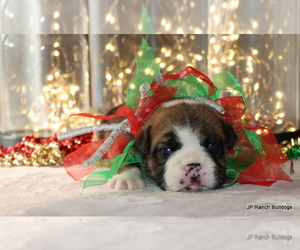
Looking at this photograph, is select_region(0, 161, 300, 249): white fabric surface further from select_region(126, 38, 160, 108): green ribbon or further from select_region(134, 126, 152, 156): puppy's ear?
select_region(126, 38, 160, 108): green ribbon

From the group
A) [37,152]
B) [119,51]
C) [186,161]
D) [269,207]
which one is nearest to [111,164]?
[186,161]

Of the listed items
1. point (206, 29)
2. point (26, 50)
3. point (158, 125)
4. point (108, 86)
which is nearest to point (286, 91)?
point (206, 29)

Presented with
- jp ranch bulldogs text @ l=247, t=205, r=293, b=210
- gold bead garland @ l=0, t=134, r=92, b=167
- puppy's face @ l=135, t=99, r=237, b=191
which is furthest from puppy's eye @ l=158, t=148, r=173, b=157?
gold bead garland @ l=0, t=134, r=92, b=167

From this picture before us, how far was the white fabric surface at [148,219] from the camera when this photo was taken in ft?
4.45

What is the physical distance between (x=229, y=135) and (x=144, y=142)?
0.37m

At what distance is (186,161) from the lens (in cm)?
173

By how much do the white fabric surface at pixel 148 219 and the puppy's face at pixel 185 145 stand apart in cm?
7

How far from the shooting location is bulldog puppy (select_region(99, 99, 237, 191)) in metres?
1.75

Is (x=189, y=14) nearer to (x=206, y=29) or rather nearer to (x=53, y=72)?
(x=206, y=29)

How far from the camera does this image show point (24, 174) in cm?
237

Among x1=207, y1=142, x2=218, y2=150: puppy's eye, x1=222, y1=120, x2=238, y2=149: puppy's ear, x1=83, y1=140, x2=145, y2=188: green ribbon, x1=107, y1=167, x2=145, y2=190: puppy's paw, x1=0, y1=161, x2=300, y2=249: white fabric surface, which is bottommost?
x1=0, y1=161, x2=300, y2=249: white fabric surface

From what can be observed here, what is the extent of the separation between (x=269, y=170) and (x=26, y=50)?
193 cm

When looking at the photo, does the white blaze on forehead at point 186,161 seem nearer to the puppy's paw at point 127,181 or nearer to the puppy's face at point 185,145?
the puppy's face at point 185,145

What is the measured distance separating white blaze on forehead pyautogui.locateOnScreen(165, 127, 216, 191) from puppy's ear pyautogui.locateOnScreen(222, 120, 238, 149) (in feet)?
0.57
